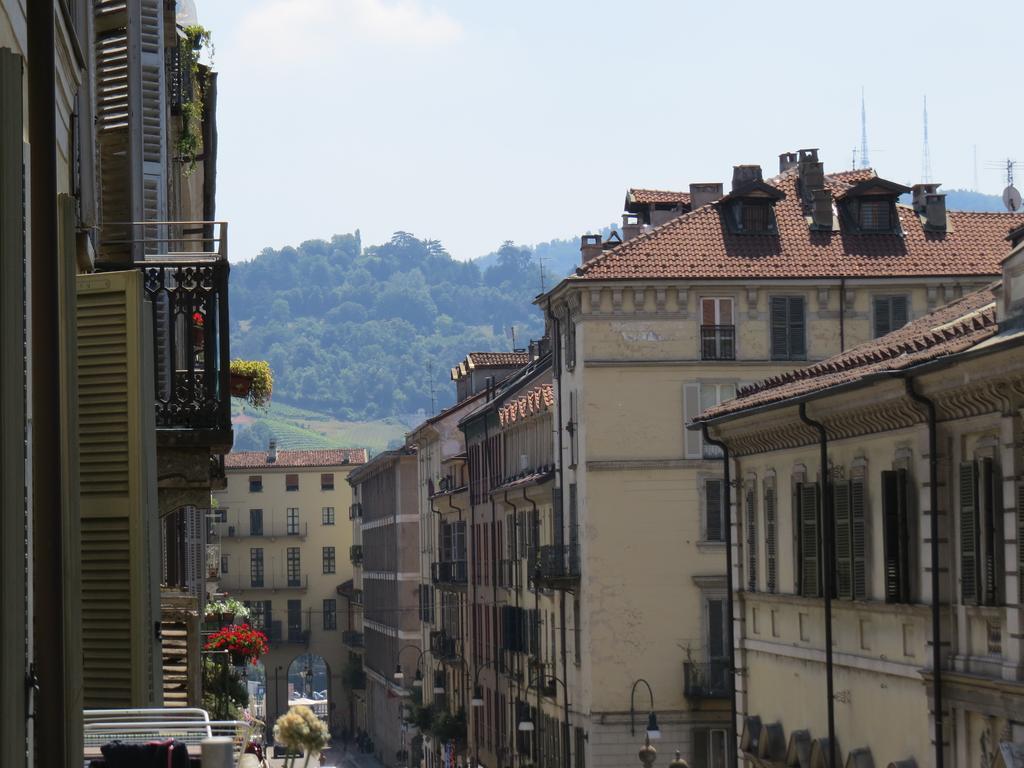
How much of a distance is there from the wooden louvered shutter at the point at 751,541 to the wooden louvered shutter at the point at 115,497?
866 inches

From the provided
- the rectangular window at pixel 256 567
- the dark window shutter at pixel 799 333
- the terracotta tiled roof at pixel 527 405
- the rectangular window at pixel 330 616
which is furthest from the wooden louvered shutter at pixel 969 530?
the rectangular window at pixel 256 567

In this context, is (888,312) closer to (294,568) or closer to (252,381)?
(252,381)

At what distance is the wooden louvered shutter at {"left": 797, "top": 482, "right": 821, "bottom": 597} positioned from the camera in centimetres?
2861

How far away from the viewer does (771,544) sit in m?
31.1

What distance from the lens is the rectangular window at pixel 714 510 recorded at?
4956cm

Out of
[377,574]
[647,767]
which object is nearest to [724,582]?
[647,767]

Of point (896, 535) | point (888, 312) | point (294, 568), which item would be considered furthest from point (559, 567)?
point (294, 568)

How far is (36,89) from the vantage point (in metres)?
6.60

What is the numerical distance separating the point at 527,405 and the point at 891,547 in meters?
35.6

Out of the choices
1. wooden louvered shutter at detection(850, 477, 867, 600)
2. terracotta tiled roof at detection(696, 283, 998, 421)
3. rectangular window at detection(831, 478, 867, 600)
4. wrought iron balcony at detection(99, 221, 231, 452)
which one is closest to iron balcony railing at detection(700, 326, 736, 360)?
terracotta tiled roof at detection(696, 283, 998, 421)

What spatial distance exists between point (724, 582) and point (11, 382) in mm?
44231

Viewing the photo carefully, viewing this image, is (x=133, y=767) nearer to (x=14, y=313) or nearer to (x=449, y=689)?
(x=14, y=313)

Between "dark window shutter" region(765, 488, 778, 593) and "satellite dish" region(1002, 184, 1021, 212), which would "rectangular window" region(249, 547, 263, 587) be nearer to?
"satellite dish" region(1002, 184, 1021, 212)

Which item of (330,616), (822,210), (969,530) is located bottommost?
(330,616)
